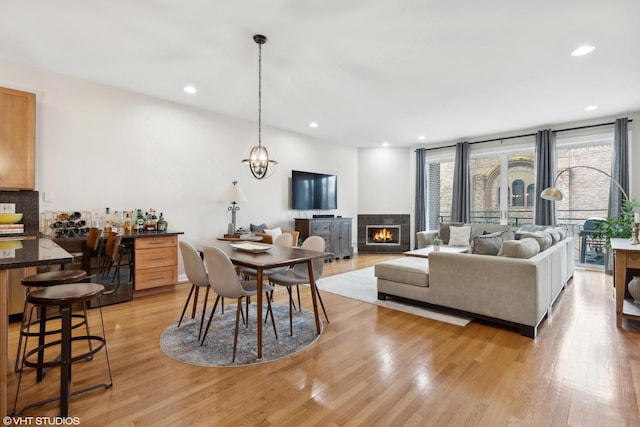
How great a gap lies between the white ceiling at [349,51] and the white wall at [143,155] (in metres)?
0.26

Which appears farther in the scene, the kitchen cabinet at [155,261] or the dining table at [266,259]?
the kitchen cabinet at [155,261]

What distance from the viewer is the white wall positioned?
378 cm

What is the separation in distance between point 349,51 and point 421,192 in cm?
514

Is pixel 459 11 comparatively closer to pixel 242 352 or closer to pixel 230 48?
pixel 230 48

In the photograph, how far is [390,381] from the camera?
6.89ft

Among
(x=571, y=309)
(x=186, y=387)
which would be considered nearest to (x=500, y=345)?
(x=571, y=309)

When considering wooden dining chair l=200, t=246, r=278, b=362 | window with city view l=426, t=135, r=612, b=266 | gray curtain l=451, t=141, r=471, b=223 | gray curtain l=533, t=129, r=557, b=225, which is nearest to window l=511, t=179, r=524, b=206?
window with city view l=426, t=135, r=612, b=266

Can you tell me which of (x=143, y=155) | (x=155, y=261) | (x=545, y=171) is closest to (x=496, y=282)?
(x=155, y=261)

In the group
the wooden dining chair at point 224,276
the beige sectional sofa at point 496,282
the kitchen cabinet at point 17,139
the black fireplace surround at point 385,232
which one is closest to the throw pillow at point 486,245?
the beige sectional sofa at point 496,282

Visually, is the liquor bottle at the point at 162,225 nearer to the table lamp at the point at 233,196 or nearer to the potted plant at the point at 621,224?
the table lamp at the point at 233,196

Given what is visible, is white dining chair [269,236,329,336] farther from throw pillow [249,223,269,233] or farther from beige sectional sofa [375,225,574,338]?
throw pillow [249,223,269,233]

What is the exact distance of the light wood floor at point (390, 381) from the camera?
68.8 inches

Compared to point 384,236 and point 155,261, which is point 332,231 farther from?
point 155,261

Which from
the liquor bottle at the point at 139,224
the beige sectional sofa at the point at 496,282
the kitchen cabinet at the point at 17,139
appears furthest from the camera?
the liquor bottle at the point at 139,224
